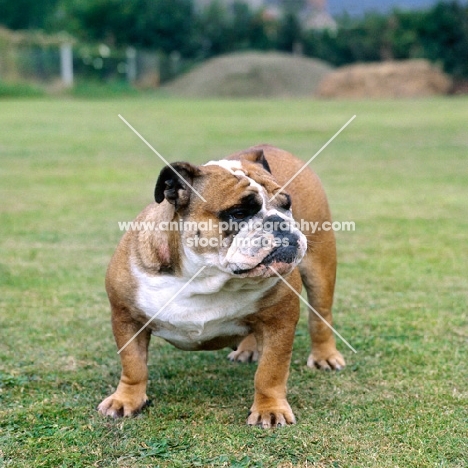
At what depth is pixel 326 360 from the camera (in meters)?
4.81

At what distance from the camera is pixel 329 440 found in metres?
3.71

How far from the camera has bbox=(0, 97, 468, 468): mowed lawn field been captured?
144 inches

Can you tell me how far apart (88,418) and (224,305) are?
91cm

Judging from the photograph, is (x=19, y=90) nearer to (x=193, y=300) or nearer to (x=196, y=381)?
(x=196, y=381)

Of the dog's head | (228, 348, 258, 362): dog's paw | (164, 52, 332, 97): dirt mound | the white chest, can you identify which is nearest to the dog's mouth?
the dog's head

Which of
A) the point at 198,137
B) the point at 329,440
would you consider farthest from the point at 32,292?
the point at 198,137

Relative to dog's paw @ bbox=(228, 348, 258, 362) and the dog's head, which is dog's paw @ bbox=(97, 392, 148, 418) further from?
dog's paw @ bbox=(228, 348, 258, 362)

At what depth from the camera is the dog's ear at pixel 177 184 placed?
153 inches

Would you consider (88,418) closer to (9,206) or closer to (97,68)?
(9,206)

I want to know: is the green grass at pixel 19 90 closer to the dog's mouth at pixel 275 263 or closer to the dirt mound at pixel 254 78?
the dirt mound at pixel 254 78

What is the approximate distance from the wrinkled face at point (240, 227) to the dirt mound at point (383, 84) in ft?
102

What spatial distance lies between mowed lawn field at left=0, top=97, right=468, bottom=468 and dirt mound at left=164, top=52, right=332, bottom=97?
25.0 meters

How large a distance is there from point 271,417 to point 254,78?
3479 centimetres

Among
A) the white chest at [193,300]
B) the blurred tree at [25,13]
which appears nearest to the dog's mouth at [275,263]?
the white chest at [193,300]
